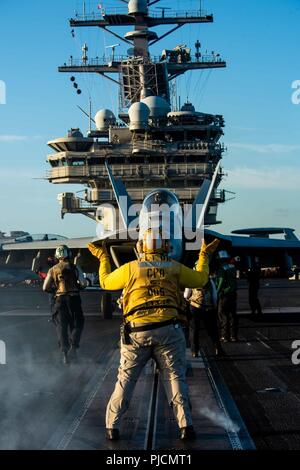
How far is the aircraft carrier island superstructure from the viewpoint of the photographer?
57469 millimetres

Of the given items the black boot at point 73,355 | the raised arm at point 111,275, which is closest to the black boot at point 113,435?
the raised arm at point 111,275

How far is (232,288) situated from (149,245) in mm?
9624

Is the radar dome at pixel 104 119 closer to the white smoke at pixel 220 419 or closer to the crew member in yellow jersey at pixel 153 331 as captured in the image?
the white smoke at pixel 220 419

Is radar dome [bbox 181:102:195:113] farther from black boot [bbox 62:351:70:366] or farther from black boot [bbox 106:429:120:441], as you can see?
black boot [bbox 106:429:120:441]

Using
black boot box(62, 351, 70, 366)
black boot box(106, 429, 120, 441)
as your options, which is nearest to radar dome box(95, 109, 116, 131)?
black boot box(62, 351, 70, 366)

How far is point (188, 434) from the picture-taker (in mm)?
7273

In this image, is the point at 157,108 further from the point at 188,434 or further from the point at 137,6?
the point at 188,434

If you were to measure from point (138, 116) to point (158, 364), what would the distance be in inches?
1998

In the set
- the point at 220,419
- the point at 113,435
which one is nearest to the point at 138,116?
the point at 220,419

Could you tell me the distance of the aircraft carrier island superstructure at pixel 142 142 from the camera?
57469 millimetres

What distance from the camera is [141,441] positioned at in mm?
7285

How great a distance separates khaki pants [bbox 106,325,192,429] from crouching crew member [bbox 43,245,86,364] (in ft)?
20.0

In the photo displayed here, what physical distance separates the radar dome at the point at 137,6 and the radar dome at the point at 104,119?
8651 millimetres
